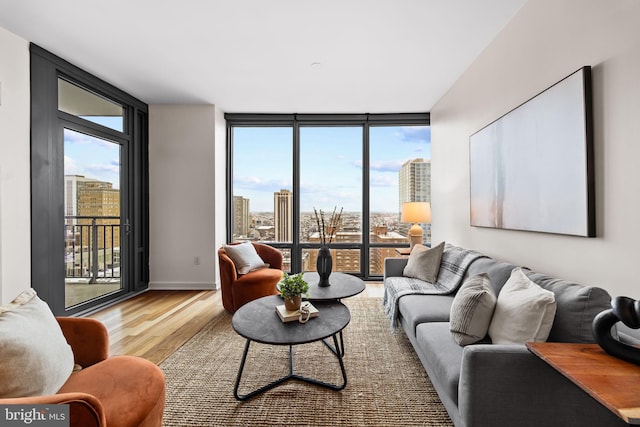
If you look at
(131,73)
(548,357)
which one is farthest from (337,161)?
(548,357)

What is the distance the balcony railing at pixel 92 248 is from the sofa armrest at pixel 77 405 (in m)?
2.92

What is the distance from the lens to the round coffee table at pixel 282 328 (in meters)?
1.72

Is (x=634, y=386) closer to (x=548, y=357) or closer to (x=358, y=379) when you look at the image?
(x=548, y=357)

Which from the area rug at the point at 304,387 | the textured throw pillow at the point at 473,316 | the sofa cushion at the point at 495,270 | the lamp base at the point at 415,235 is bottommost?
the area rug at the point at 304,387

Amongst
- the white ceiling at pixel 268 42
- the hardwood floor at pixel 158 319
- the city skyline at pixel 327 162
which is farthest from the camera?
the city skyline at pixel 327 162

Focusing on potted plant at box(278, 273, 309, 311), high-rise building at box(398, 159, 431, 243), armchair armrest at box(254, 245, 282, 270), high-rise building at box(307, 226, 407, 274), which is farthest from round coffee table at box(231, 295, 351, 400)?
high-rise building at box(398, 159, 431, 243)

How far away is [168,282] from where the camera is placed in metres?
4.38

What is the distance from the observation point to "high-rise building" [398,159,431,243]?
15.0 feet

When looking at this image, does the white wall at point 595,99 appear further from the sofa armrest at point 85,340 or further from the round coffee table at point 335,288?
the sofa armrest at point 85,340

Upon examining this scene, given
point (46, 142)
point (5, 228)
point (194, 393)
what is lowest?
point (194, 393)

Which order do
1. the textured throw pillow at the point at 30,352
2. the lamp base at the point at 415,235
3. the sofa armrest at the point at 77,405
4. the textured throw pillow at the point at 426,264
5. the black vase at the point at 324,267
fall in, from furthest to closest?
the lamp base at the point at 415,235
the textured throw pillow at the point at 426,264
the black vase at the point at 324,267
the textured throw pillow at the point at 30,352
the sofa armrest at the point at 77,405

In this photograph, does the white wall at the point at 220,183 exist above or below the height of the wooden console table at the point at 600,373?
above

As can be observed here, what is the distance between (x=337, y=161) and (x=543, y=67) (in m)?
3.00

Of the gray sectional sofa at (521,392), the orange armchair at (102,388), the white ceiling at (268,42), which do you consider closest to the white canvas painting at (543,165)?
the gray sectional sofa at (521,392)
